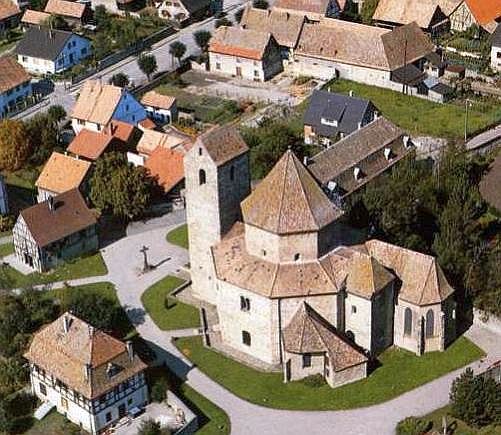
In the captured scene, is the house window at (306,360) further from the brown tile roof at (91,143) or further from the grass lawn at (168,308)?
the brown tile roof at (91,143)

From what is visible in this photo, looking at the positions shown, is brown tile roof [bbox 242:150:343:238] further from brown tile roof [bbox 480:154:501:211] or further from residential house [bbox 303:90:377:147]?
residential house [bbox 303:90:377:147]

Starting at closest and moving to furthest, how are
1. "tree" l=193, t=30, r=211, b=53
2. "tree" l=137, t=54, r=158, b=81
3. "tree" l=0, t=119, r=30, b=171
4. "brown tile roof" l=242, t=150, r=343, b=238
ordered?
1. "brown tile roof" l=242, t=150, r=343, b=238
2. "tree" l=0, t=119, r=30, b=171
3. "tree" l=137, t=54, r=158, b=81
4. "tree" l=193, t=30, r=211, b=53

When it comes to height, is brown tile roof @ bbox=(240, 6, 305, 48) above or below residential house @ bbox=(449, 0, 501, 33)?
above

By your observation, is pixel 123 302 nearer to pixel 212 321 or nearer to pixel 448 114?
pixel 212 321

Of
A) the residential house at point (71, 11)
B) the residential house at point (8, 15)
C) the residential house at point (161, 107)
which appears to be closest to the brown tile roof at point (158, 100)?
the residential house at point (161, 107)

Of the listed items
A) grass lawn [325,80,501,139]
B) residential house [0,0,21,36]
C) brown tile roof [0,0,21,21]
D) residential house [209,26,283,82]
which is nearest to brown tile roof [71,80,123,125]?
residential house [209,26,283,82]

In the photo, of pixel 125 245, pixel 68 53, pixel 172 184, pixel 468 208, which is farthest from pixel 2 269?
pixel 68 53
